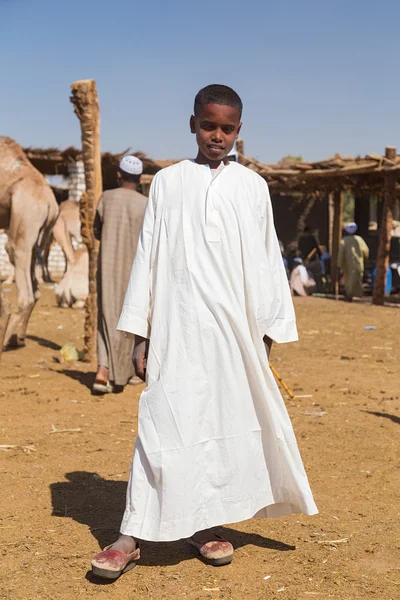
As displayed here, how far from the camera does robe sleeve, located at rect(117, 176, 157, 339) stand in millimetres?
3256

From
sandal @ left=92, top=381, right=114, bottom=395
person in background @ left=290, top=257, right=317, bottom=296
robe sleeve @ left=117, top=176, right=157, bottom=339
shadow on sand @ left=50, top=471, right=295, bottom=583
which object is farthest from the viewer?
person in background @ left=290, top=257, right=317, bottom=296

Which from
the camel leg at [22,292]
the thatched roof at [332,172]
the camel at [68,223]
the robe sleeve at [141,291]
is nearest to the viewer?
the robe sleeve at [141,291]

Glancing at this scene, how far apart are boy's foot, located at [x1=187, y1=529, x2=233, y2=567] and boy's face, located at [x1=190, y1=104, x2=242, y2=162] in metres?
1.50

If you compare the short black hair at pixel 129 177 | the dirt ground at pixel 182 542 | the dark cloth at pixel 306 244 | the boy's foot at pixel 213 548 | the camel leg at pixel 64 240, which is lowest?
the dirt ground at pixel 182 542

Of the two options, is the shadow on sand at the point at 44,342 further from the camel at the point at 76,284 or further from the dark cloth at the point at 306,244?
the dark cloth at the point at 306,244

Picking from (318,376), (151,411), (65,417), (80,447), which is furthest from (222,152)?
(318,376)

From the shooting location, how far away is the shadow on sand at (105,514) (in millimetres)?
3451

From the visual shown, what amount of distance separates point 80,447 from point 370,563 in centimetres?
234

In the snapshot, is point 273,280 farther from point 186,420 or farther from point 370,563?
point 370,563

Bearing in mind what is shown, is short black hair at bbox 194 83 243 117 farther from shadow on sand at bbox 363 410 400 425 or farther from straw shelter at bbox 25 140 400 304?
straw shelter at bbox 25 140 400 304

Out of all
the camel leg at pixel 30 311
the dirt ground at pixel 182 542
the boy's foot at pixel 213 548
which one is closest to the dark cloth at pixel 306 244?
the camel leg at pixel 30 311

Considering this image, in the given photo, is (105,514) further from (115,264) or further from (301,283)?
(301,283)

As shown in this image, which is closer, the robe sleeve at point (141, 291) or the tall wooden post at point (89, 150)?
the robe sleeve at point (141, 291)

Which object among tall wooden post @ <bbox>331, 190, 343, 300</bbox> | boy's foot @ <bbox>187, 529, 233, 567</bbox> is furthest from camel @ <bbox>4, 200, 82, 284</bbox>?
boy's foot @ <bbox>187, 529, 233, 567</bbox>
